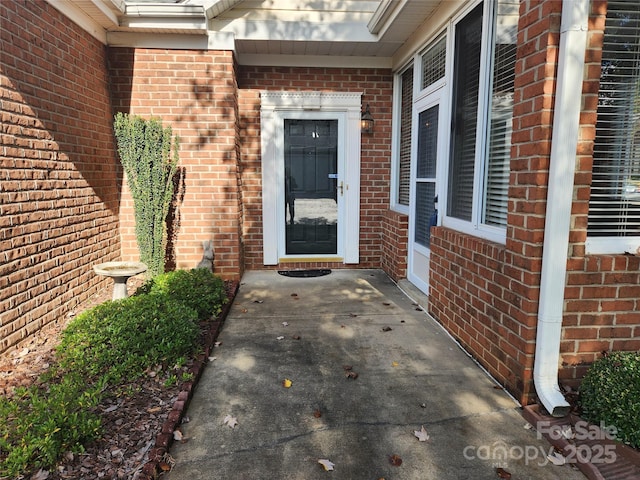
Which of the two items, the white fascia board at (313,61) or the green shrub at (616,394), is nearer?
the green shrub at (616,394)

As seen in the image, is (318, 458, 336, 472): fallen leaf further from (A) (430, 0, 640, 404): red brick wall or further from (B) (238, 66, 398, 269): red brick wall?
(B) (238, 66, 398, 269): red brick wall

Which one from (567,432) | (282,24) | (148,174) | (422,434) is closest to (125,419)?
(422,434)

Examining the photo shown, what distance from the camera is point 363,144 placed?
5980mm

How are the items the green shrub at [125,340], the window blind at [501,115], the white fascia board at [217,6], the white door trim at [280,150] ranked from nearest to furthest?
the green shrub at [125,340], the window blind at [501,115], the white fascia board at [217,6], the white door trim at [280,150]

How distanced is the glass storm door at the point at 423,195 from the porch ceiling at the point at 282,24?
1067 millimetres

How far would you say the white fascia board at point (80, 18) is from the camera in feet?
12.7

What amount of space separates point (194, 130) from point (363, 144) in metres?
2.35

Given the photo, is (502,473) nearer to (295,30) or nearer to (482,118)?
(482,118)

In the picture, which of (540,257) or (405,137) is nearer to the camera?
(540,257)

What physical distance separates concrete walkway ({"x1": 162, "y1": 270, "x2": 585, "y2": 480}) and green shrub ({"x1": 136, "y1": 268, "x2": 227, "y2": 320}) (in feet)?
0.91

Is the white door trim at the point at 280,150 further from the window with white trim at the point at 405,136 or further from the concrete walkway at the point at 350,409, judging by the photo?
the concrete walkway at the point at 350,409

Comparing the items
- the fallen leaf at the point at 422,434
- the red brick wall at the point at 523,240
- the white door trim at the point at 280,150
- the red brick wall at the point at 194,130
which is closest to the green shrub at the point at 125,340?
the fallen leaf at the point at 422,434

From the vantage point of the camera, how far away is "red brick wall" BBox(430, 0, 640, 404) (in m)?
2.29

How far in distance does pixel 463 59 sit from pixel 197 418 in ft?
11.5
